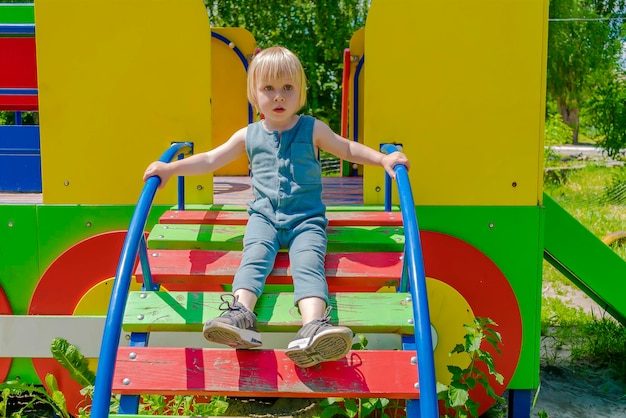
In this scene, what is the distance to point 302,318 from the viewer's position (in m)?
2.46

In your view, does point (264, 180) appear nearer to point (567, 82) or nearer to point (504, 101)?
point (504, 101)

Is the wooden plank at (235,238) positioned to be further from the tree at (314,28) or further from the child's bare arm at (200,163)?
the tree at (314,28)

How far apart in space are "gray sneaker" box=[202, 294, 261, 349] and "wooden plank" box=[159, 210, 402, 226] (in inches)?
30.4

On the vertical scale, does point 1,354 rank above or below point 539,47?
below

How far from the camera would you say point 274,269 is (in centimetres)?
275

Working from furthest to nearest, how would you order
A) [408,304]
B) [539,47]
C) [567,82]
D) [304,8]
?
1. [567,82]
2. [304,8]
3. [539,47]
4. [408,304]

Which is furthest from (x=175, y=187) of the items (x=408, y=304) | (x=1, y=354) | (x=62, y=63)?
(x=408, y=304)

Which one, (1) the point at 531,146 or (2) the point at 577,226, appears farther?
(2) the point at 577,226

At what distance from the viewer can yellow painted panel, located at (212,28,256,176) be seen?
549 centimetres

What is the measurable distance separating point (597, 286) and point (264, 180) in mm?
1993

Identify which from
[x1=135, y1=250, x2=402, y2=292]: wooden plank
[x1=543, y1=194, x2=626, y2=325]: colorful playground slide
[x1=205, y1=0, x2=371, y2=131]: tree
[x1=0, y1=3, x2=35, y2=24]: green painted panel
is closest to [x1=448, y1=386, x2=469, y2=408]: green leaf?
[x1=135, y1=250, x2=402, y2=292]: wooden plank

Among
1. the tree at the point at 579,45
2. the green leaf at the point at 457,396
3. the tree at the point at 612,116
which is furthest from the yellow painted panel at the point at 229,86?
the tree at the point at 579,45

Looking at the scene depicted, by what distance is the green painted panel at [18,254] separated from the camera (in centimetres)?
342

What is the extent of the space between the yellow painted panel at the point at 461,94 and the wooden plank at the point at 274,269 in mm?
631
